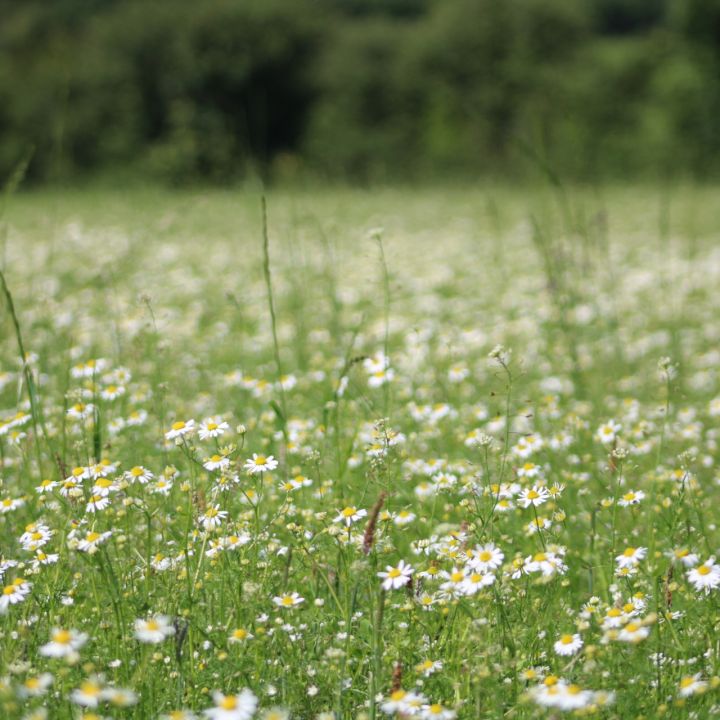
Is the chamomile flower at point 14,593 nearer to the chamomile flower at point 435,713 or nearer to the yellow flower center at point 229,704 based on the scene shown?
the yellow flower center at point 229,704

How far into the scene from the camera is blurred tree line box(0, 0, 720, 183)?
116 feet

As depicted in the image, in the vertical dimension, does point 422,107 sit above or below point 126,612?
above

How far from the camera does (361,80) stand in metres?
51.1

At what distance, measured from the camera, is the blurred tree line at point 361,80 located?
35.2 meters

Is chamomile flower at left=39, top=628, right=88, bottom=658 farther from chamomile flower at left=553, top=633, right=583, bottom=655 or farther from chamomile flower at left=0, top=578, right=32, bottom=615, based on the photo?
chamomile flower at left=553, top=633, right=583, bottom=655

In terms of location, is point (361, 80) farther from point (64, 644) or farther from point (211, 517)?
point (64, 644)

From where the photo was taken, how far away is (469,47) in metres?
48.2

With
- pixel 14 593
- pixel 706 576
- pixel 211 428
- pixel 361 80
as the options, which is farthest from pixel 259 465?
pixel 361 80

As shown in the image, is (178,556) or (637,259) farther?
(637,259)

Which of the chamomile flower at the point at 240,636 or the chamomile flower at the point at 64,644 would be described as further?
the chamomile flower at the point at 240,636

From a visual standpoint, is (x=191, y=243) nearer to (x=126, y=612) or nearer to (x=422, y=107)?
(x=126, y=612)

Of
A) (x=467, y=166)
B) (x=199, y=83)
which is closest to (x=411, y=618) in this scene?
(x=467, y=166)

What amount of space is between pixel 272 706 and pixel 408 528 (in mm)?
1058

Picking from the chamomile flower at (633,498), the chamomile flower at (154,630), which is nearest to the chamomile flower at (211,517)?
the chamomile flower at (154,630)
